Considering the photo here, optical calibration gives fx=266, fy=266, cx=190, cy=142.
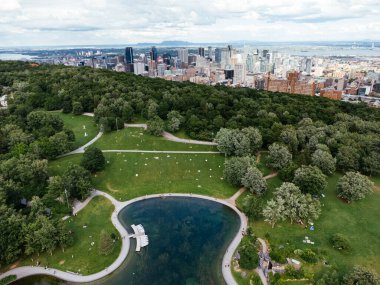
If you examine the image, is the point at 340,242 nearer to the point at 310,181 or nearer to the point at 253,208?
the point at 310,181

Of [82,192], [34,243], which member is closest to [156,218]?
[82,192]

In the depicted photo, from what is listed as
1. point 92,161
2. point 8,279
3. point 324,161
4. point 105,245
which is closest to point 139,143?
point 92,161

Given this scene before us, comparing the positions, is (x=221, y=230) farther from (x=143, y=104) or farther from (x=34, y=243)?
(x=143, y=104)

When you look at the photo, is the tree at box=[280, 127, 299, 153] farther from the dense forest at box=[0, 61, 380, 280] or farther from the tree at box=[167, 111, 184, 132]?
the tree at box=[167, 111, 184, 132]

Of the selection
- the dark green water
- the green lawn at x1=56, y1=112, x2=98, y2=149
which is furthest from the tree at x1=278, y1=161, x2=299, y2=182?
the green lawn at x1=56, y1=112, x2=98, y2=149

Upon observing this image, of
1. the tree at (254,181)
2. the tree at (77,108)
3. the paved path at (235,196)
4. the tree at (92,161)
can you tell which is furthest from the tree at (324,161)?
the tree at (77,108)
